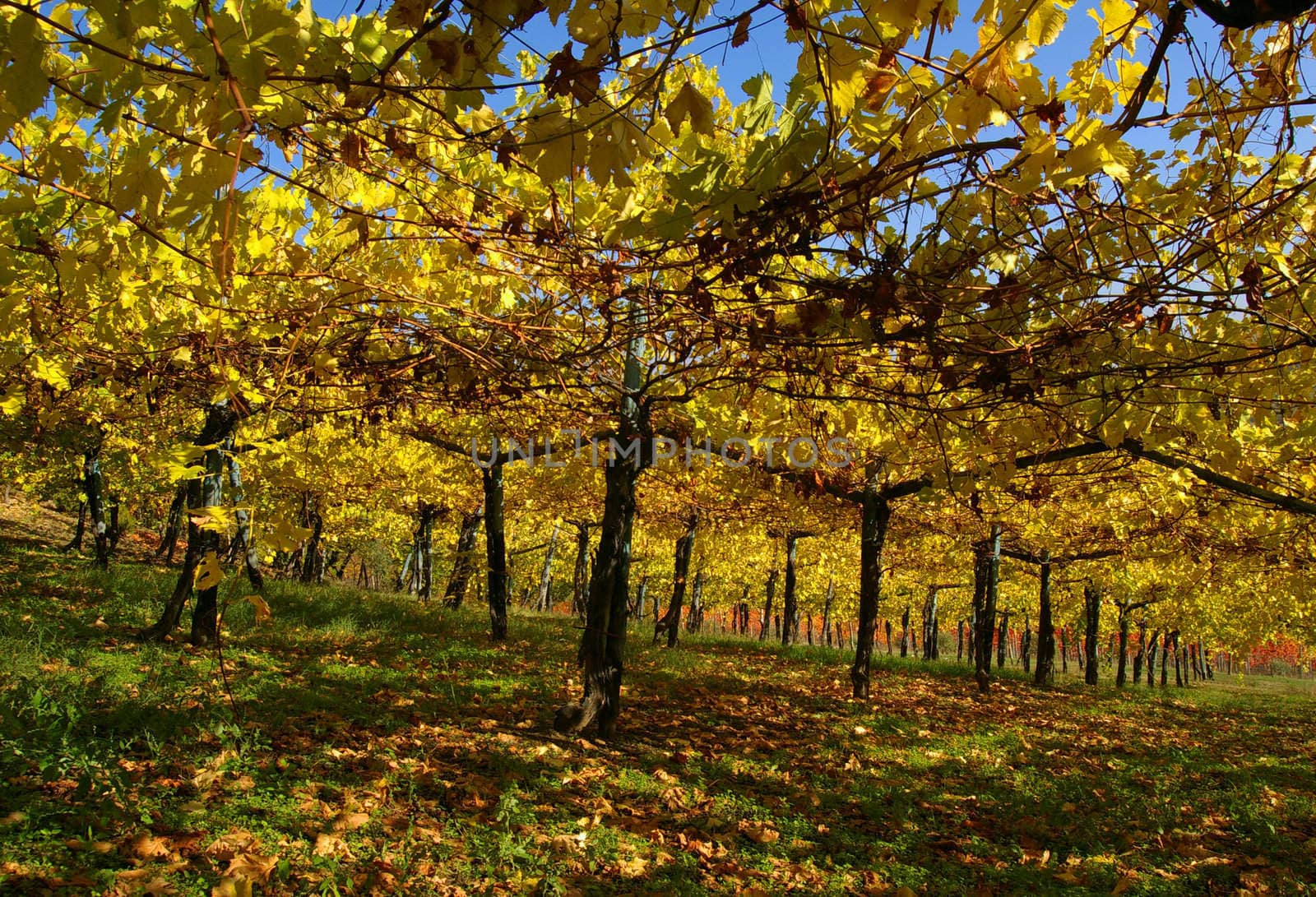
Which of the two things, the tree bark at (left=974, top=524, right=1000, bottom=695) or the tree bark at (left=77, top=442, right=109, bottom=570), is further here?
the tree bark at (left=77, top=442, right=109, bottom=570)

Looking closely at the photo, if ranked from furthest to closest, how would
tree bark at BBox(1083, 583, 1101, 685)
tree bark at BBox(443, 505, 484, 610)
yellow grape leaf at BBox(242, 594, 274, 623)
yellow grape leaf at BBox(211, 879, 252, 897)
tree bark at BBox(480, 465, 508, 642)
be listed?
tree bark at BBox(1083, 583, 1101, 685) → tree bark at BBox(443, 505, 484, 610) → tree bark at BBox(480, 465, 508, 642) → yellow grape leaf at BBox(211, 879, 252, 897) → yellow grape leaf at BBox(242, 594, 274, 623)

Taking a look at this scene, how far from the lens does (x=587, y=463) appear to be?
872cm

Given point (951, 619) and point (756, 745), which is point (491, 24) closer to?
point (756, 745)

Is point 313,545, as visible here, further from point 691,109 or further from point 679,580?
point 691,109

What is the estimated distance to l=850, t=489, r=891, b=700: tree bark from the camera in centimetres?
911

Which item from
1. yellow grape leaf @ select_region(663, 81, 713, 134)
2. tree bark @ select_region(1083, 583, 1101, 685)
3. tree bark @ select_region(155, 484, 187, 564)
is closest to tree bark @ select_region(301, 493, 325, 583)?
tree bark @ select_region(155, 484, 187, 564)

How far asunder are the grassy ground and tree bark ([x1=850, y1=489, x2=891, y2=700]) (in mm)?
548

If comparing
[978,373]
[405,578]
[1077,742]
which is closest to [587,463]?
[978,373]

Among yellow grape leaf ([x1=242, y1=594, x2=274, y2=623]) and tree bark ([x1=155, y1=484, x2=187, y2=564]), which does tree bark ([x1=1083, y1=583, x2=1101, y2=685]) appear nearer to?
yellow grape leaf ([x1=242, y1=594, x2=274, y2=623])

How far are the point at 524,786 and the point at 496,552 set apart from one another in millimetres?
6548

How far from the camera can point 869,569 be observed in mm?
9367

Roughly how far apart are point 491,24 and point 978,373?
7.08 ft

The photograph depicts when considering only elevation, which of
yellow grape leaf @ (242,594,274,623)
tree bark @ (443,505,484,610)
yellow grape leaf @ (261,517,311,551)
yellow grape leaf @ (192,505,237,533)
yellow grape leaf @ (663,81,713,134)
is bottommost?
tree bark @ (443,505,484,610)

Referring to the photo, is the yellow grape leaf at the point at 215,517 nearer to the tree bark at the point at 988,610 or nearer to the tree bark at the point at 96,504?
the tree bark at the point at 988,610
